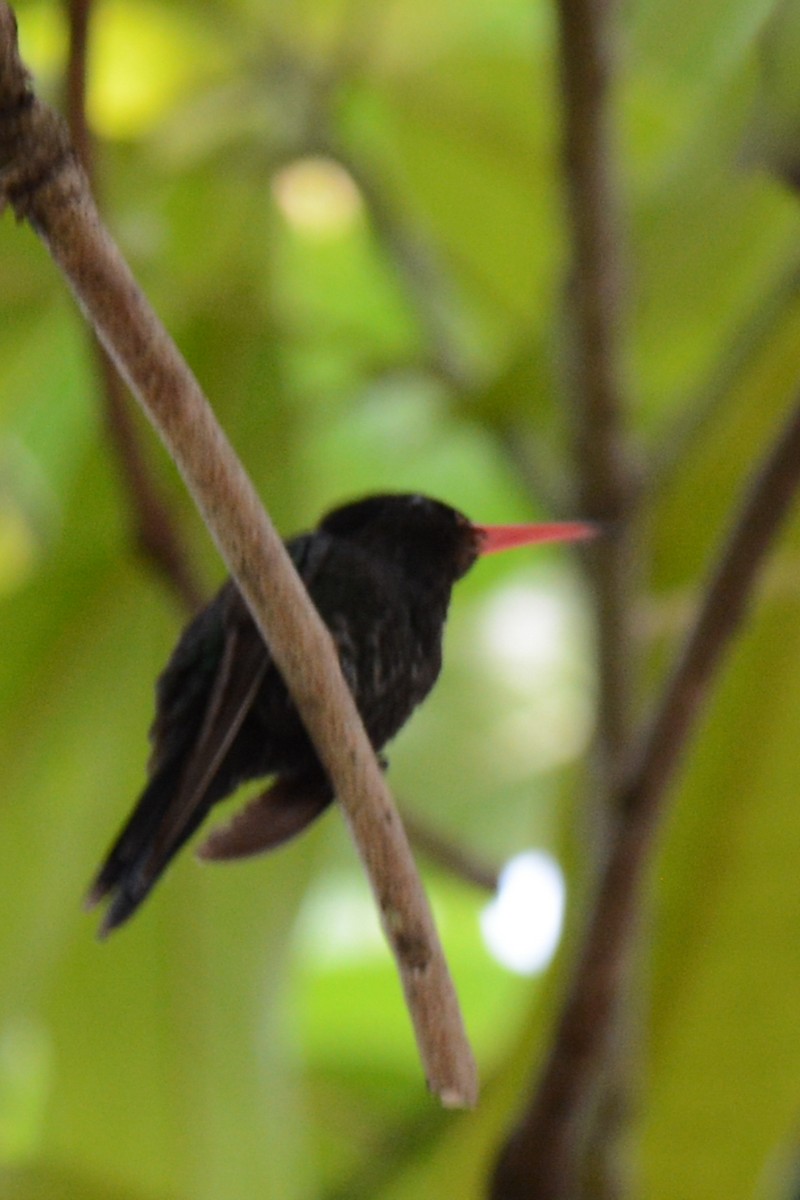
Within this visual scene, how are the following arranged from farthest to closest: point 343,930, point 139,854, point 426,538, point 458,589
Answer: point 343,930 → point 458,589 → point 426,538 → point 139,854

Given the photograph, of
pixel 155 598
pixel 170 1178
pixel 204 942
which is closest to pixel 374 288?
pixel 155 598

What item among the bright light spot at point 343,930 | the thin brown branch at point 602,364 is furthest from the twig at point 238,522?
the bright light spot at point 343,930

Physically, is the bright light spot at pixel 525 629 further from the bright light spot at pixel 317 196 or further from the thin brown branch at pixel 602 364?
the thin brown branch at pixel 602 364

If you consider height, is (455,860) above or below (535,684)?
above

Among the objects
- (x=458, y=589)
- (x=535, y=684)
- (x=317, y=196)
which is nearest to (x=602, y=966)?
(x=535, y=684)

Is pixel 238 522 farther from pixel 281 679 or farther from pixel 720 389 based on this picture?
pixel 720 389

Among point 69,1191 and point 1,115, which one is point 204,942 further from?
point 1,115

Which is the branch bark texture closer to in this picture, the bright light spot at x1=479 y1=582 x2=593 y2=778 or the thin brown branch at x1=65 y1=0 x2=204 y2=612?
the thin brown branch at x1=65 y1=0 x2=204 y2=612
